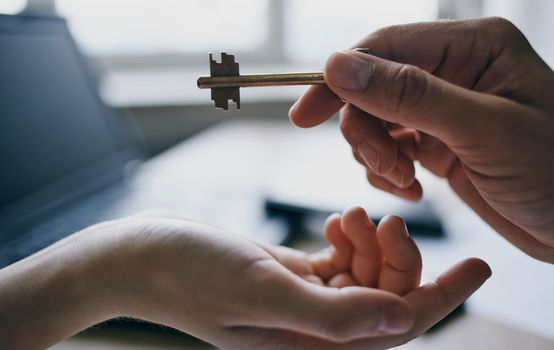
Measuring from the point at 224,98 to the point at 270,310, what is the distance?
8.4 inches

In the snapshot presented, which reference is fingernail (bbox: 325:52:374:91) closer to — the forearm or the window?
the forearm

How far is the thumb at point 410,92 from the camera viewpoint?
44 cm

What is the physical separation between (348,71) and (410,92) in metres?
0.06

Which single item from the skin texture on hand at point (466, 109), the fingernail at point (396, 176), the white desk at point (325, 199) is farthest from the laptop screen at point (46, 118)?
the fingernail at point (396, 176)

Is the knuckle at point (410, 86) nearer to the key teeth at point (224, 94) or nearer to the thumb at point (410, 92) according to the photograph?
the thumb at point (410, 92)

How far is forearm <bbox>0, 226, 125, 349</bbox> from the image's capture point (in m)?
0.40

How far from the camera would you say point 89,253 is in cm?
41

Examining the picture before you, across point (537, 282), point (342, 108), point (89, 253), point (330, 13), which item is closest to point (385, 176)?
point (342, 108)

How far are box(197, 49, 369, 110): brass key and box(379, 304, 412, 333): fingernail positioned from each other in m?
0.22

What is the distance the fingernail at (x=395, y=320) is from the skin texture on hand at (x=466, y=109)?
184 millimetres

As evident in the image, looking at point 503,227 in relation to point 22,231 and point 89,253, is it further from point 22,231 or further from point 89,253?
point 22,231

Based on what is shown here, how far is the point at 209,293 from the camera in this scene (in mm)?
368

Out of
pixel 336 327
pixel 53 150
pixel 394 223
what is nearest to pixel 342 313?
pixel 336 327

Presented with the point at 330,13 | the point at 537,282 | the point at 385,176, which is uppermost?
the point at 330,13
